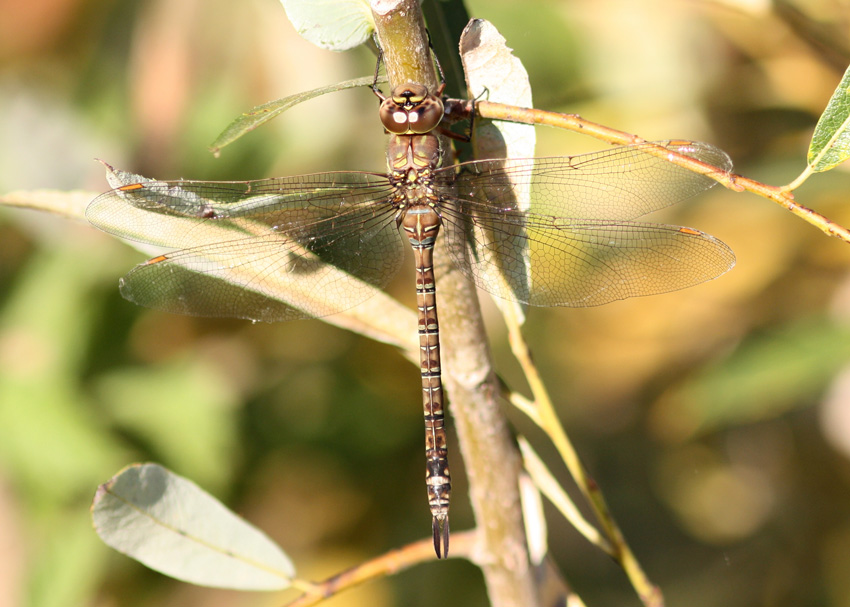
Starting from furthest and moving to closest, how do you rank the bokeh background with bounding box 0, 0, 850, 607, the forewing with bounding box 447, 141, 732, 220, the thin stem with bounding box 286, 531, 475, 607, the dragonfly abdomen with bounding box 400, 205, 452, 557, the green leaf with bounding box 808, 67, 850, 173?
the bokeh background with bounding box 0, 0, 850, 607 → the dragonfly abdomen with bounding box 400, 205, 452, 557 → the forewing with bounding box 447, 141, 732, 220 → the thin stem with bounding box 286, 531, 475, 607 → the green leaf with bounding box 808, 67, 850, 173

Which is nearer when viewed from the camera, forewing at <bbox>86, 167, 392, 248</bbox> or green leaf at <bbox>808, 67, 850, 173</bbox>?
green leaf at <bbox>808, 67, 850, 173</bbox>

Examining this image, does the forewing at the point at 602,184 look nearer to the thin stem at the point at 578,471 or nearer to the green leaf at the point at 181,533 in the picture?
the thin stem at the point at 578,471

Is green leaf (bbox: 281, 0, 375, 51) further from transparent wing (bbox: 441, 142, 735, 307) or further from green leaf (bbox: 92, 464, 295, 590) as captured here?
green leaf (bbox: 92, 464, 295, 590)

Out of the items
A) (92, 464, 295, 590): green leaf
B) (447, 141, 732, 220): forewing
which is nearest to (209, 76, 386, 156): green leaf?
(447, 141, 732, 220): forewing

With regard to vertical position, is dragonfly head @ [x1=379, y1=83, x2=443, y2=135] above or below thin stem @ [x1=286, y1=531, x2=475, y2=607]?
above

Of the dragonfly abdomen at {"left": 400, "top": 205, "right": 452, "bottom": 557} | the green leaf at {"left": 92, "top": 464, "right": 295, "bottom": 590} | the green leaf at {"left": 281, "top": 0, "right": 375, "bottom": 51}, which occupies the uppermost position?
the green leaf at {"left": 281, "top": 0, "right": 375, "bottom": 51}

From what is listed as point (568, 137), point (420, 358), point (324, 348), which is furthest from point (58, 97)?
point (420, 358)

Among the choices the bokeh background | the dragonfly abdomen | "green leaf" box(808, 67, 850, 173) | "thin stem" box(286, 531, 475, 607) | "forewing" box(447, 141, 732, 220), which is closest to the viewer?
"green leaf" box(808, 67, 850, 173)
